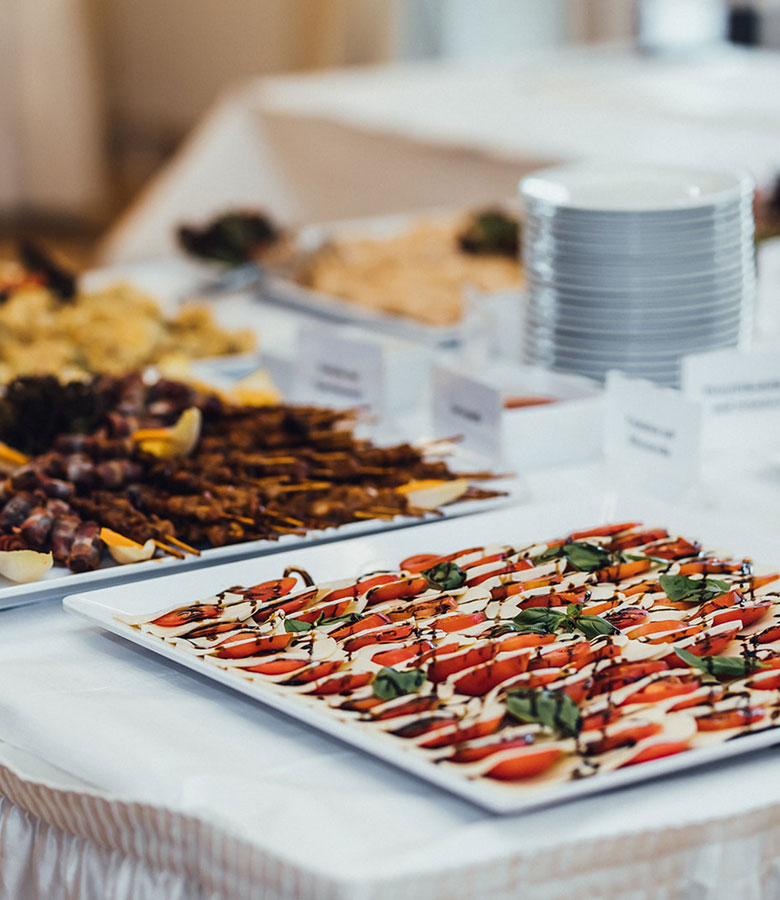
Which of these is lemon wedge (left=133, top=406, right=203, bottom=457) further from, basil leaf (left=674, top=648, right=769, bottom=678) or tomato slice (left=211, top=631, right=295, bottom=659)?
basil leaf (left=674, top=648, right=769, bottom=678)

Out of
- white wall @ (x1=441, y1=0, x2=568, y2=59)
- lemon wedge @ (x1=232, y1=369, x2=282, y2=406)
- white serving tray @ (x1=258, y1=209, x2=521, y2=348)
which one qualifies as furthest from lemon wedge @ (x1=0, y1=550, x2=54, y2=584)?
white wall @ (x1=441, y1=0, x2=568, y2=59)

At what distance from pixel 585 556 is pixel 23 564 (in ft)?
1.39

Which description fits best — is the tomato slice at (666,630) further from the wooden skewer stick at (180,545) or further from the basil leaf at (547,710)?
the wooden skewer stick at (180,545)

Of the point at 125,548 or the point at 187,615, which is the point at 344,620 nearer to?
the point at 187,615

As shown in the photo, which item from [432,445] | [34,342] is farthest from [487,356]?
[34,342]

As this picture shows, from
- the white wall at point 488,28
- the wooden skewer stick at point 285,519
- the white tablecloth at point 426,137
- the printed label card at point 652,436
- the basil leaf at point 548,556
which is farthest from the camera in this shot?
the white wall at point 488,28

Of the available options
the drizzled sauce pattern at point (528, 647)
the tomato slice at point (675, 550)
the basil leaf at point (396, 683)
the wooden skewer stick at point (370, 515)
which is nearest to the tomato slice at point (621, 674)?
the drizzled sauce pattern at point (528, 647)

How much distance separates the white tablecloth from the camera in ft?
9.82

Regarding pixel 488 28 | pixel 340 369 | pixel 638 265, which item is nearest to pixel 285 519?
pixel 340 369

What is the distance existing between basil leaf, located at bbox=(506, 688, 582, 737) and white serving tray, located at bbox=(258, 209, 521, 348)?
104 cm

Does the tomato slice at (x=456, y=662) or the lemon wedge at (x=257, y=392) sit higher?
the tomato slice at (x=456, y=662)

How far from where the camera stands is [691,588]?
92 cm

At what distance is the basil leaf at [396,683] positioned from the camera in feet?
2.56

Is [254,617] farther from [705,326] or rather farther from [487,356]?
[487,356]
